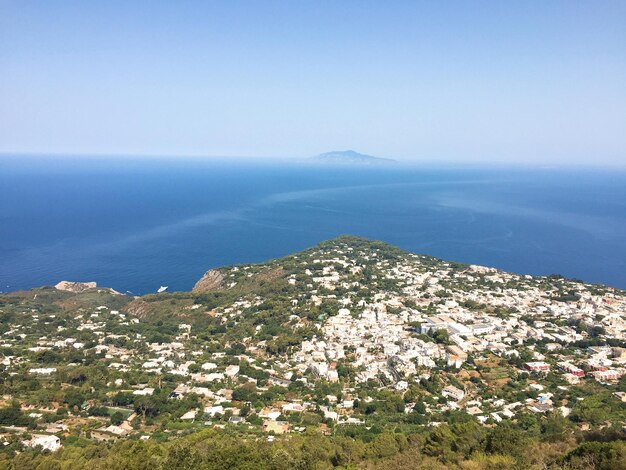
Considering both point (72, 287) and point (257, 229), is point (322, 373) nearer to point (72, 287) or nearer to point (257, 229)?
point (72, 287)

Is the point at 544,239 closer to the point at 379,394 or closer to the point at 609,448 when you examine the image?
the point at 379,394

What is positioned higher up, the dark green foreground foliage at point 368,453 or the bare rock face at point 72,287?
the dark green foreground foliage at point 368,453

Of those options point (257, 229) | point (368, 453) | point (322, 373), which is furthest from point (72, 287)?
point (368, 453)

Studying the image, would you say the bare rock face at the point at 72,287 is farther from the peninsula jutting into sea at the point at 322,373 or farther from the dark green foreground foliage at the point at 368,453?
the dark green foreground foliage at the point at 368,453

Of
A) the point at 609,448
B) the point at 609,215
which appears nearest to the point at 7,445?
the point at 609,448

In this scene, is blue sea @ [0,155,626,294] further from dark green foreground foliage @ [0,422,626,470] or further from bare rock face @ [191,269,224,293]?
dark green foreground foliage @ [0,422,626,470]

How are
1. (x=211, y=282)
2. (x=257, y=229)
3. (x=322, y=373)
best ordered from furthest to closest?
(x=257, y=229) → (x=211, y=282) → (x=322, y=373)

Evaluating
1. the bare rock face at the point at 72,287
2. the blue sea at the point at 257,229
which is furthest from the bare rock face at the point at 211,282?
the bare rock face at the point at 72,287
